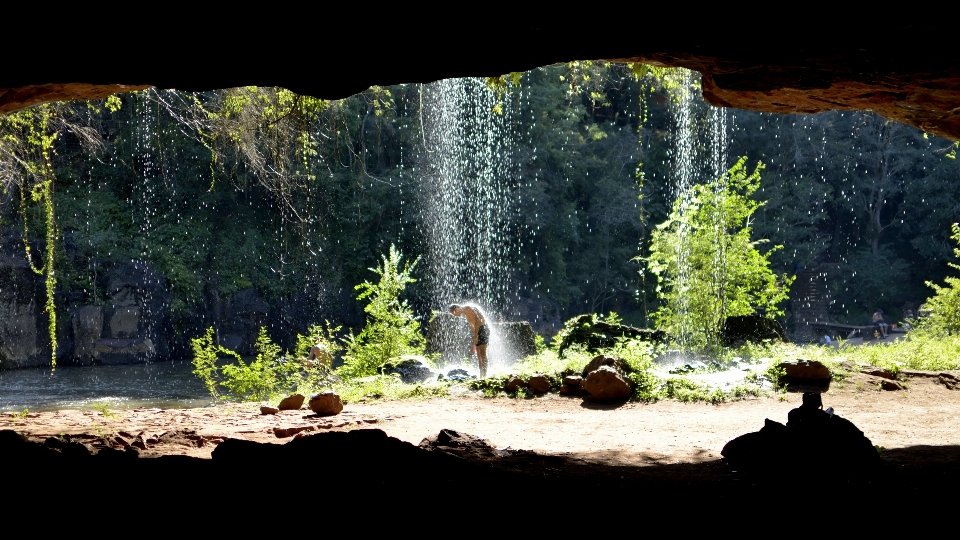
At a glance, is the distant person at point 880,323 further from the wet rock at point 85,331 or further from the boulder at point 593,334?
the wet rock at point 85,331

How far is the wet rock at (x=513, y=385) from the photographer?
9500 millimetres

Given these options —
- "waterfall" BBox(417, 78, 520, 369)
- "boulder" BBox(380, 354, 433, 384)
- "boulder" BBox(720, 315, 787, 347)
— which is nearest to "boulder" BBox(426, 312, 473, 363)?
"boulder" BBox(380, 354, 433, 384)

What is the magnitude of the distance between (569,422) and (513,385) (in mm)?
1926

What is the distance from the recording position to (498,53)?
14.1ft

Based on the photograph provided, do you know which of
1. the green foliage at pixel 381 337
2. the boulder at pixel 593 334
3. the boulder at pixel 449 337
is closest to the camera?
the green foliage at pixel 381 337

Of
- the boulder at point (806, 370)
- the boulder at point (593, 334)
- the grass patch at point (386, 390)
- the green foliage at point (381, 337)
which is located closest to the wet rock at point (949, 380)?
the boulder at point (806, 370)

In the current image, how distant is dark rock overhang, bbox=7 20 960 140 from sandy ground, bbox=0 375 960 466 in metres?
2.61

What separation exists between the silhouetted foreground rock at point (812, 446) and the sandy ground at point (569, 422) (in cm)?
80

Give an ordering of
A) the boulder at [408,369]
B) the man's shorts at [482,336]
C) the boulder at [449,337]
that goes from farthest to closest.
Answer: the boulder at [449,337] → the man's shorts at [482,336] → the boulder at [408,369]

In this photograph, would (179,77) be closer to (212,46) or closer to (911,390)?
(212,46)

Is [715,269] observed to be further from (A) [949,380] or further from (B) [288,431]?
(B) [288,431]

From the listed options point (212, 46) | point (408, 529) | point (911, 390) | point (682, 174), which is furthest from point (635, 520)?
point (682, 174)

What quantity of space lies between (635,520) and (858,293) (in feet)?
105

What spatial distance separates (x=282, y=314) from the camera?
83.1ft
